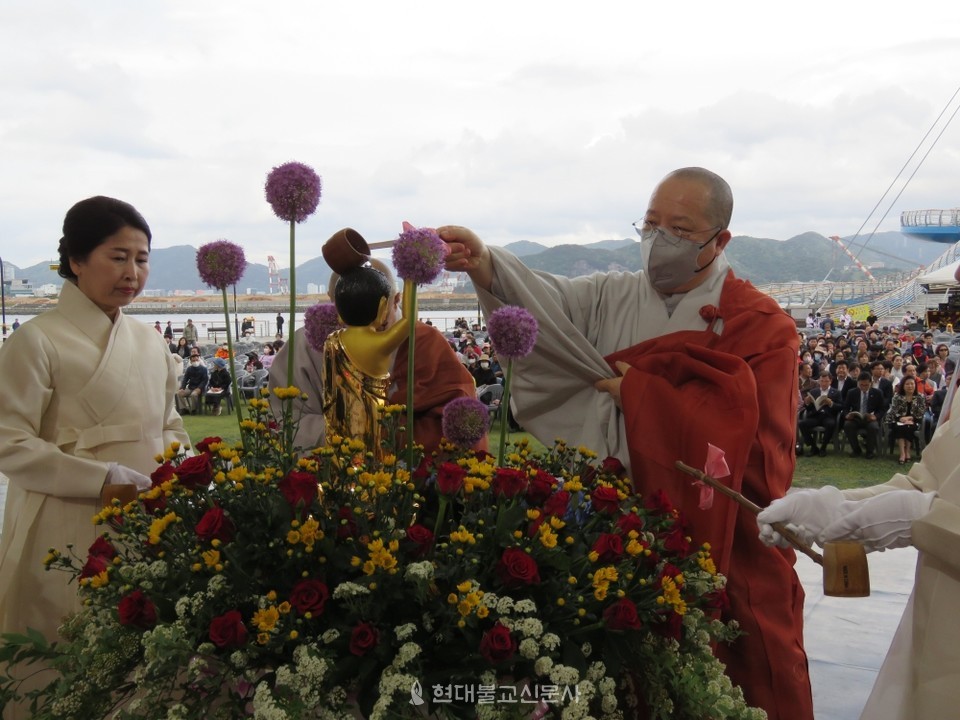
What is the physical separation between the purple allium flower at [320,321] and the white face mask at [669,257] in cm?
91

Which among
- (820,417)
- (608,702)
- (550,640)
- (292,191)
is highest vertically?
(292,191)

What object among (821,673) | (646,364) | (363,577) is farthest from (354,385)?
(821,673)

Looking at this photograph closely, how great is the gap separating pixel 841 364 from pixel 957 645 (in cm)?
953

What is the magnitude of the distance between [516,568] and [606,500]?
0.31 m

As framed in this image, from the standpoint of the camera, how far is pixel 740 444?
2.18 metres

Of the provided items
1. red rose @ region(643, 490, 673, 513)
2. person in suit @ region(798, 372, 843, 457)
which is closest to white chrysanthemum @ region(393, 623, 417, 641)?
red rose @ region(643, 490, 673, 513)

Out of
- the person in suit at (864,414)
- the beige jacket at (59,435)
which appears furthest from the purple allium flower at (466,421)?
the person in suit at (864,414)

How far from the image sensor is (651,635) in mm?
1570

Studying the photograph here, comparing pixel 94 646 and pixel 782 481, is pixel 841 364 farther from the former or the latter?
pixel 94 646

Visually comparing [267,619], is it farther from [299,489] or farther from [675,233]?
[675,233]

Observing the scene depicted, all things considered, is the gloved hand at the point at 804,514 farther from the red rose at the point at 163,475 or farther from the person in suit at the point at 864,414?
the person in suit at the point at 864,414

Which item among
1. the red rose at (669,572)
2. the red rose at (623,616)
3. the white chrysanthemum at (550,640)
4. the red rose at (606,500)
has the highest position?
the red rose at (606,500)

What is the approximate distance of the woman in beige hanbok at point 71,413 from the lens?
7.57 feet

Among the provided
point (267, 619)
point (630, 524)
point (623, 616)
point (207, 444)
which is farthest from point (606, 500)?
point (207, 444)
